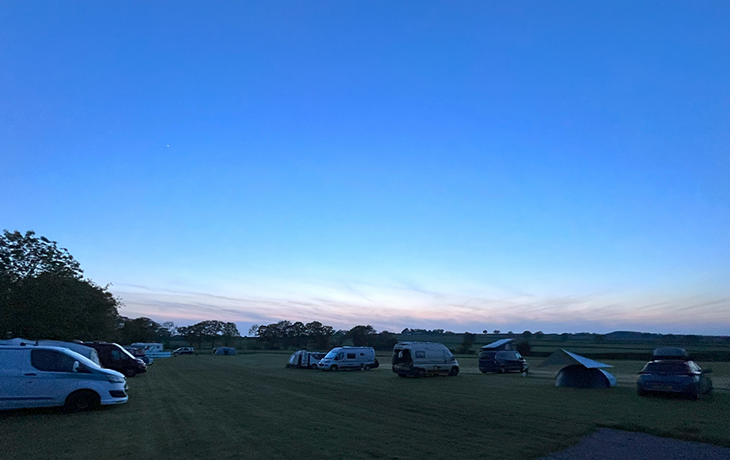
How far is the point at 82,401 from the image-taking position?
1238 cm

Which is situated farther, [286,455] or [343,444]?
[343,444]

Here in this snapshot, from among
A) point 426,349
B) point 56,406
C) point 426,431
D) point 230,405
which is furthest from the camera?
point 426,349

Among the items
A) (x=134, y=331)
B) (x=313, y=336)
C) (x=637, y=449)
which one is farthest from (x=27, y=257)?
(x=313, y=336)

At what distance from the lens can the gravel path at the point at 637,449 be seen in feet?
26.1

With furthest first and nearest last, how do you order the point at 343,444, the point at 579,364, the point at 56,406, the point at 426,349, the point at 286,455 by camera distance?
the point at 426,349 → the point at 579,364 → the point at 56,406 → the point at 343,444 → the point at 286,455

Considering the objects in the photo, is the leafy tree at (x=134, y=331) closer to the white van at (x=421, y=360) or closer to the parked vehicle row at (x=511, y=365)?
the parked vehicle row at (x=511, y=365)

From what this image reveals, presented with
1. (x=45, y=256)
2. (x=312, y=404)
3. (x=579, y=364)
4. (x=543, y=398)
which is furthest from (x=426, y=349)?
(x=45, y=256)

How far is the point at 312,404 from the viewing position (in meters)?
14.4

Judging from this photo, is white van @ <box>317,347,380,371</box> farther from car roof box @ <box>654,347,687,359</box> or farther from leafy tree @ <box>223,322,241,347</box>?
leafy tree @ <box>223,322,241,347</box>

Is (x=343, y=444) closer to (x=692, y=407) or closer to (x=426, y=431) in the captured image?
(x=426, y=431)

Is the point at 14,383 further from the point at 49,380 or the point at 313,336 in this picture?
the point at 313,336

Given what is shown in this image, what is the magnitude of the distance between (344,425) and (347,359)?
2635 centimetres

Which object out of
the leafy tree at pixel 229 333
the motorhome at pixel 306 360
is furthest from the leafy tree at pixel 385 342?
the motorhome at pixel 306 360

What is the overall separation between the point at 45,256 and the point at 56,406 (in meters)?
21.9
